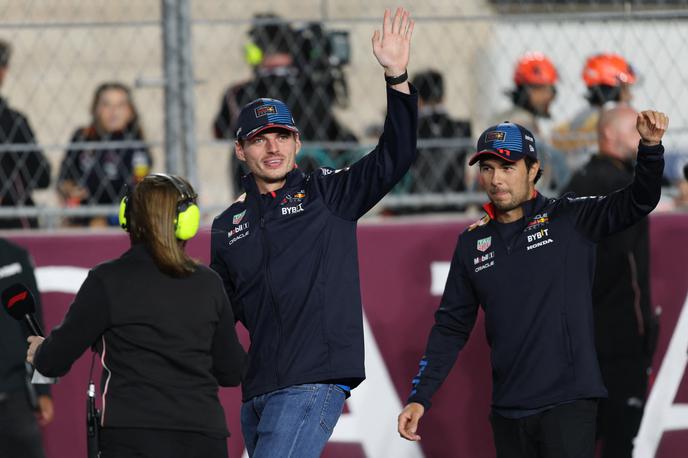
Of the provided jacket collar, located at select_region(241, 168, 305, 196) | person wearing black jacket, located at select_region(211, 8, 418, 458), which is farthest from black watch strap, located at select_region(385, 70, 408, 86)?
jacket collar, located at select_region(241, 168, 305, 196)

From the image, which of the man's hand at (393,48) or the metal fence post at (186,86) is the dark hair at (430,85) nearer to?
the metal fence post at (186,86)

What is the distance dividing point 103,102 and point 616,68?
10.6 feet

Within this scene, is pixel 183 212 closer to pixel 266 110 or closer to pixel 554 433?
pixel 266 110

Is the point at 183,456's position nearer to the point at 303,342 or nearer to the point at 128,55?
the point at 303,342

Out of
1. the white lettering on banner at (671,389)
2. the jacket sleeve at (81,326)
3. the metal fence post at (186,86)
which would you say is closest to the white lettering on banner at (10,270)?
the metal fence post at (186,86)

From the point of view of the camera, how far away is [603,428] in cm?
669

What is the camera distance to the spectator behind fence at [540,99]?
7.59 meters

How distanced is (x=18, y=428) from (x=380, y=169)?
2.79m

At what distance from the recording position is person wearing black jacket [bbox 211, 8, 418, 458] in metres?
5.00

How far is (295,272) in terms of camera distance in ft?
16.8

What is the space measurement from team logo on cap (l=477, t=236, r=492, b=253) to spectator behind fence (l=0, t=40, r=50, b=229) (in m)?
2.89

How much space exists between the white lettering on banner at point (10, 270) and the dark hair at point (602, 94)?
3600mm

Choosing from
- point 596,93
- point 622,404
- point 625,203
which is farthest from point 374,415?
point 596,93

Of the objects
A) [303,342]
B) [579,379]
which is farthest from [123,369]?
[579,379]
